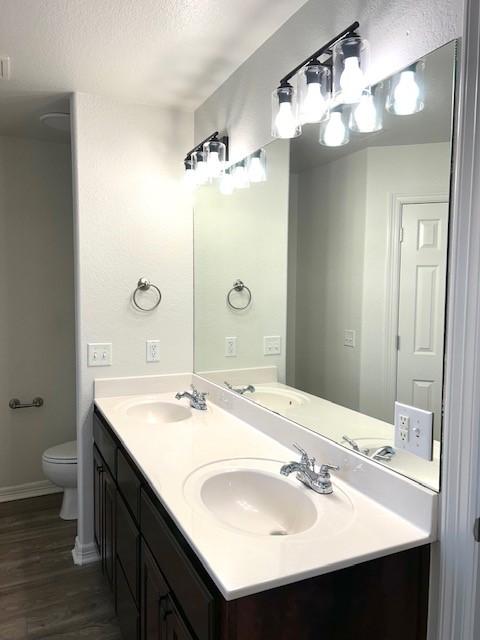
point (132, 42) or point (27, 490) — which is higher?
point (132, 42)

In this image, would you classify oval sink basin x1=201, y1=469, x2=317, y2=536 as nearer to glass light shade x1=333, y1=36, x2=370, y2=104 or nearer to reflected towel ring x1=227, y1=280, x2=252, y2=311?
reflected towel ring x1=227, y1=280, x2=252, y2=311

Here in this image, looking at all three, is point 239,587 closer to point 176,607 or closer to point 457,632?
point 176,607

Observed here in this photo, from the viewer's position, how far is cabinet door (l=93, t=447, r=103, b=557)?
234cm

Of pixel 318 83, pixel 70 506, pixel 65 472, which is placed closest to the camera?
pixel 318 83

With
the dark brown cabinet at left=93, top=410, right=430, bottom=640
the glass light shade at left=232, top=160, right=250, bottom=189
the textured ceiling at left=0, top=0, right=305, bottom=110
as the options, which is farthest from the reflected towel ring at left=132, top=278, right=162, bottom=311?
the dark brown cabinet at left=93, top=410, right=430, bottom=640

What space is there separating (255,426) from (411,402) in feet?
2.90

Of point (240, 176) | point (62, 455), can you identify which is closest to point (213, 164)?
point (240, 176)

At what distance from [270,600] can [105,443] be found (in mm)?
1372

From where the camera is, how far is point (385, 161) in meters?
1.40

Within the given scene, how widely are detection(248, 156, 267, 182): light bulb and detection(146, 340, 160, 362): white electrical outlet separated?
3.42 feet

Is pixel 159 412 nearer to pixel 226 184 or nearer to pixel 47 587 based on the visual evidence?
pixel 47 587

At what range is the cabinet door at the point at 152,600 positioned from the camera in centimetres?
138

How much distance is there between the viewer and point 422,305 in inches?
49.5

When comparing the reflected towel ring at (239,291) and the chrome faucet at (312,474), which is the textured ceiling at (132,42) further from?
the chrome faucet at (312,474)
